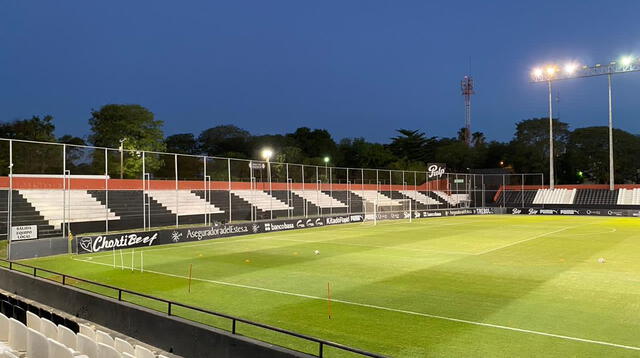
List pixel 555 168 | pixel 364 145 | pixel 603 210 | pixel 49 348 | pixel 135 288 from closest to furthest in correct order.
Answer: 1. pixel 49 348
2. pixel 135 288
3. pixel 603 210
4. pixel 555 168
5. pixel 364 145

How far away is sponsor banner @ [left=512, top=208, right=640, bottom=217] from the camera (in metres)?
51.6

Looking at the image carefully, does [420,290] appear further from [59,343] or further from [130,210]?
[130,210]

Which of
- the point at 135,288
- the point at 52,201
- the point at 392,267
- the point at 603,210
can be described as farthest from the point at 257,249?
the point at 603,210

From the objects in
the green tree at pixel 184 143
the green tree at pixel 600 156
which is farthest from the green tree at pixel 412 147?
the green tree at pixel 184 143

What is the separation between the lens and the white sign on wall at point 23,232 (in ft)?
67.6

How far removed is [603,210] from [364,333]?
53.7m

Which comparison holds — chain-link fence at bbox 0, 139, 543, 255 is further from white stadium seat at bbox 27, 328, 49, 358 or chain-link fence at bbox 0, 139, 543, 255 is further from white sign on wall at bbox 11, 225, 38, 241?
white stadium seat at bbox 27, 328, 49, 358

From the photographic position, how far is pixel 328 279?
15258mm

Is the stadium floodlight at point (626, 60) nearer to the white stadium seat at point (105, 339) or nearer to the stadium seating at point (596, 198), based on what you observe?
the stadium seating at point (596, 198)

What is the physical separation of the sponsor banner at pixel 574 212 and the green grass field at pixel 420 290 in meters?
30.9

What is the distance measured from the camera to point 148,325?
8781mm

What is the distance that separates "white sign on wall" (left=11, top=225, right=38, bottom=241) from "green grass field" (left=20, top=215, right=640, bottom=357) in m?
1.91

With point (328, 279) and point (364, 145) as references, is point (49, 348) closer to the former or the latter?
point (328, 279)

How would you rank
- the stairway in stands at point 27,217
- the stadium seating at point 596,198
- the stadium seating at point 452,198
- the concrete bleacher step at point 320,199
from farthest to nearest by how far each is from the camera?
the stadium seating at point 452,198
the stadium seating at point 596,198
the concrete bleacher step at point 320,199
the stairway in stands at point 27,217
